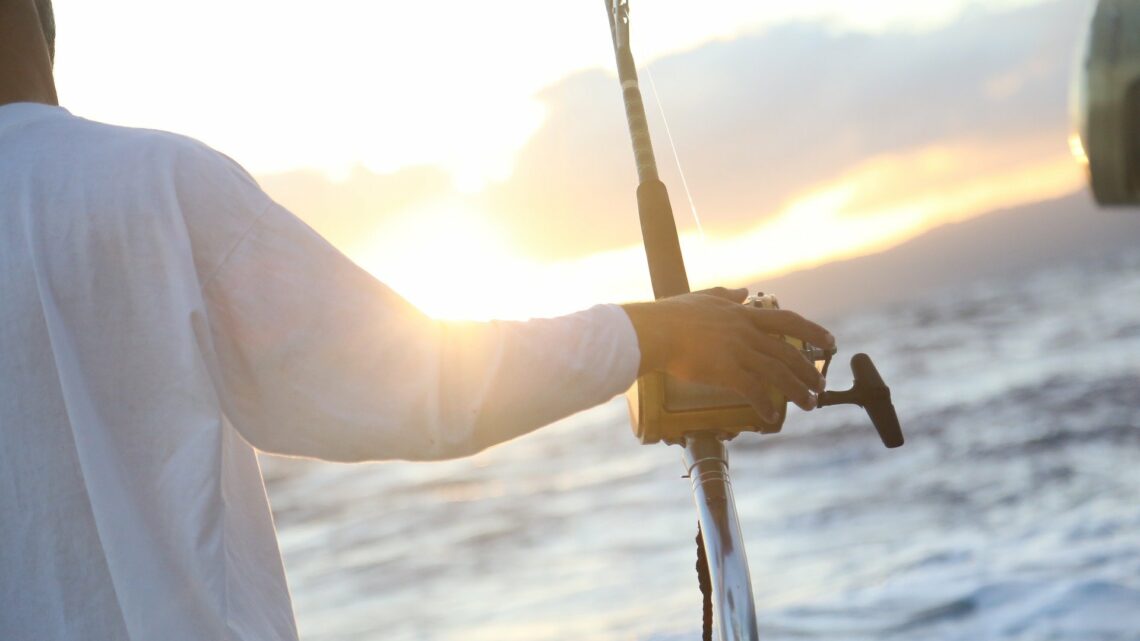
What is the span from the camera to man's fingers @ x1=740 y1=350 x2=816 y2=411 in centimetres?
117

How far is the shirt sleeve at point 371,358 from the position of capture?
111 centimetres

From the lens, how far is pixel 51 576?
3.72 feet

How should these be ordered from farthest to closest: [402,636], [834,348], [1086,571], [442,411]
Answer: [402,636], [1086,571], [834,348], [442,411]

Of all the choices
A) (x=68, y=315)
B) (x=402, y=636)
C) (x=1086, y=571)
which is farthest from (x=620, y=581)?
(x=68, y=315)

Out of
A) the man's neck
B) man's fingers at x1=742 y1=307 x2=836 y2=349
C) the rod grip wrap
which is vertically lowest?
man's fingers at x1=742 y1=307 x2=836 y2=349

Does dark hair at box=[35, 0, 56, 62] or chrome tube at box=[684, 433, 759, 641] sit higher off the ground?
dark hair at box=[35, 0, 56, 62]

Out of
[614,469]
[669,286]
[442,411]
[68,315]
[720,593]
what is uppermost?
[614,469]

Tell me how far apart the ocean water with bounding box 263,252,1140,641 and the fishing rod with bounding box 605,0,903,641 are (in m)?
3.72

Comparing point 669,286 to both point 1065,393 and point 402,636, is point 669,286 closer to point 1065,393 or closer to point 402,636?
point 402,636

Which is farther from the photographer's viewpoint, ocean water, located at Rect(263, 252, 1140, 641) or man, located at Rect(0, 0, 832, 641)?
ocean water, located at Rect(263, 252, 1140, 641)

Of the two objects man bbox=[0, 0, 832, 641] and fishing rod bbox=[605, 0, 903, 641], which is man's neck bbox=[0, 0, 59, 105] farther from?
fishing rod bbox=[605, 0, 903, 641]

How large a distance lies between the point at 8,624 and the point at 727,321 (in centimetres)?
73

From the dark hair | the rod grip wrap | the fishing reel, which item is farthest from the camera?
the rod grip wrap

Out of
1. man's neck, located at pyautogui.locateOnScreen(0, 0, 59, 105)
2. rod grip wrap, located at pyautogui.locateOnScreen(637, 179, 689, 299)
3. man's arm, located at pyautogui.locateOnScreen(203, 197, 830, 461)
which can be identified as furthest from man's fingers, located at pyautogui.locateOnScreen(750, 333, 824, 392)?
man's neck, located at pyautogui.locateOnScreen(0, 0, 59, 105)
